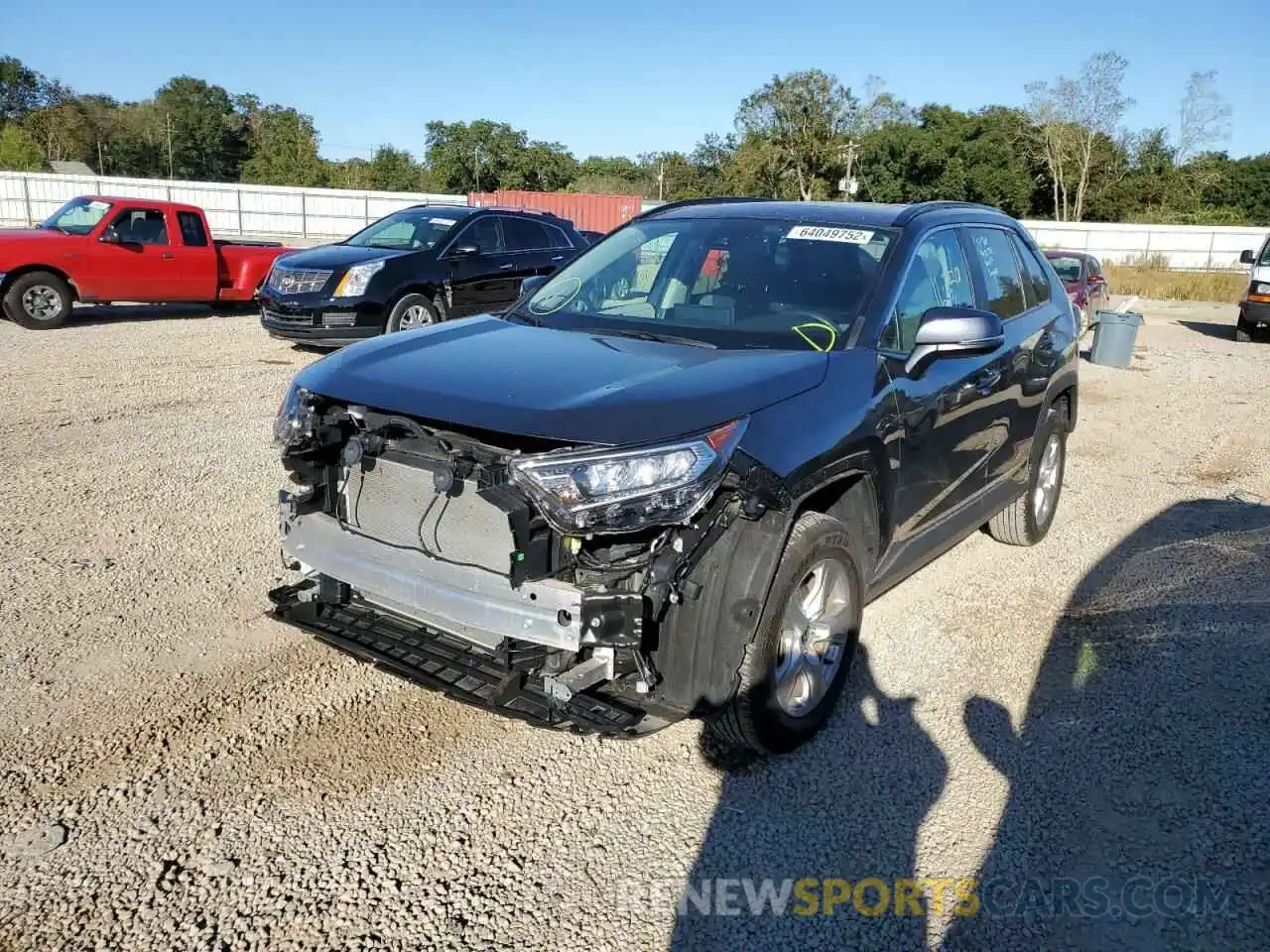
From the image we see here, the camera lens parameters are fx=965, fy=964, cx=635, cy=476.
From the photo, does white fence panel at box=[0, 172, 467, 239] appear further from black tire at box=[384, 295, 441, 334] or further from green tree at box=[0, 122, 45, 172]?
green tree at box=[0, 122, 45, 172]

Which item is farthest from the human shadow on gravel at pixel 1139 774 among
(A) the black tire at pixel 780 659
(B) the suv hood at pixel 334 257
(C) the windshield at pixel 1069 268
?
(C) the windshield at pixel 1069 268

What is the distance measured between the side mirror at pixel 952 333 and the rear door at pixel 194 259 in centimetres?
1262

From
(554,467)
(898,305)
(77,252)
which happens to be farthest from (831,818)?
(77,252)

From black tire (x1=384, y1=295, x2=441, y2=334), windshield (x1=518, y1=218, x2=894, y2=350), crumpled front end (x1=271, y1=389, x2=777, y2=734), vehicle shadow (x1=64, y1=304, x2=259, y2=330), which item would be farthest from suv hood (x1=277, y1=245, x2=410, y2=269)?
crumpled front end (x1=271, y1=389, x2=777, y2=734)

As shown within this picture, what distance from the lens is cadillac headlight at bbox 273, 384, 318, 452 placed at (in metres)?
3.45

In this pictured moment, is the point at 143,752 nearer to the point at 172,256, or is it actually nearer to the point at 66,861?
the point at 66,861

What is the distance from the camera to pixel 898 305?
3941mm

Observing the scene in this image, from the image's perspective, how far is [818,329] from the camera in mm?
3789

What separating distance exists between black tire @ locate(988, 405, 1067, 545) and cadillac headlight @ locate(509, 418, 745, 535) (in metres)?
3.32

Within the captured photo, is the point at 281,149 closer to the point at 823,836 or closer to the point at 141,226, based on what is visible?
the point at 141,226

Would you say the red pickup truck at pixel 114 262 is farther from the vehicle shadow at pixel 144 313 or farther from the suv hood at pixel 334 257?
the suv hood at pixel 334 257

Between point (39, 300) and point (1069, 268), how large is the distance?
1584 centimetres

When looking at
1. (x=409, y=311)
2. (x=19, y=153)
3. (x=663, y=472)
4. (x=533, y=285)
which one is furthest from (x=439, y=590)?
(x=19, y=153)

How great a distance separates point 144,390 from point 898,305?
773 centimetres
